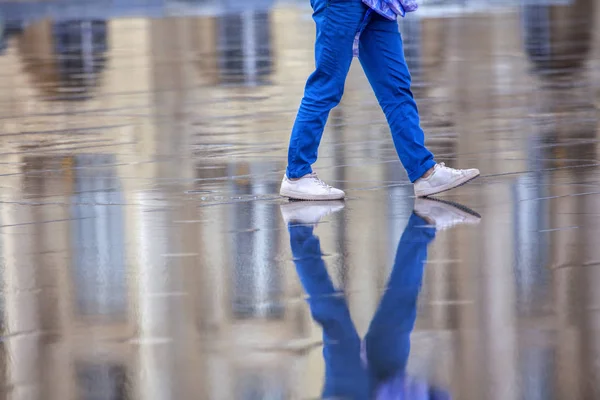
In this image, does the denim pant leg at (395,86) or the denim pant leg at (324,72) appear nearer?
the denim pant leg at (324,72)

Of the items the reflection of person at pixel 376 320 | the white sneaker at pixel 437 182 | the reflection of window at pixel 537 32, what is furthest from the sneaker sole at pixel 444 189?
the reflection of window at pixel 537 32

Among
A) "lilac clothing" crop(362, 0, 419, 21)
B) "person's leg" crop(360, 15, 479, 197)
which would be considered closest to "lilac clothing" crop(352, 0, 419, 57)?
"lilac clothing" crop(362, 0, 419, 21)

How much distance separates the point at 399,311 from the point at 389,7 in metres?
2.82

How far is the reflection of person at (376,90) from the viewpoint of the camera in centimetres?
803

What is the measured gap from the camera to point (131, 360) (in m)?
4.86

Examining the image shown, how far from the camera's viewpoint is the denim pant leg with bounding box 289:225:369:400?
453 cm

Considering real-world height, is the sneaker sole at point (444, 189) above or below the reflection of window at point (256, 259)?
above

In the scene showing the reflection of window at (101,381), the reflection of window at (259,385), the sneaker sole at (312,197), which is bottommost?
the reflection of window at (259,385)

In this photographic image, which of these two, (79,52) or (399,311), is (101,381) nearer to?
(399,311)

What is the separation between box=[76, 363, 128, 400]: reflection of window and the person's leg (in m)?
3.60

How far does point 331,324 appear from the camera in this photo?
529cm

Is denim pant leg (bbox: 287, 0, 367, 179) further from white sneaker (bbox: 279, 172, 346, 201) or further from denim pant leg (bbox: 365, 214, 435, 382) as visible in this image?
denim pant leg (bbox: 365, 214, 435, 382)

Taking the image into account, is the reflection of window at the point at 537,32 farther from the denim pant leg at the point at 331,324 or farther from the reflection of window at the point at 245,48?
the denim pant leg at the point at 331,324

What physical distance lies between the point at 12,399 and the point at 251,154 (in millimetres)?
5667
